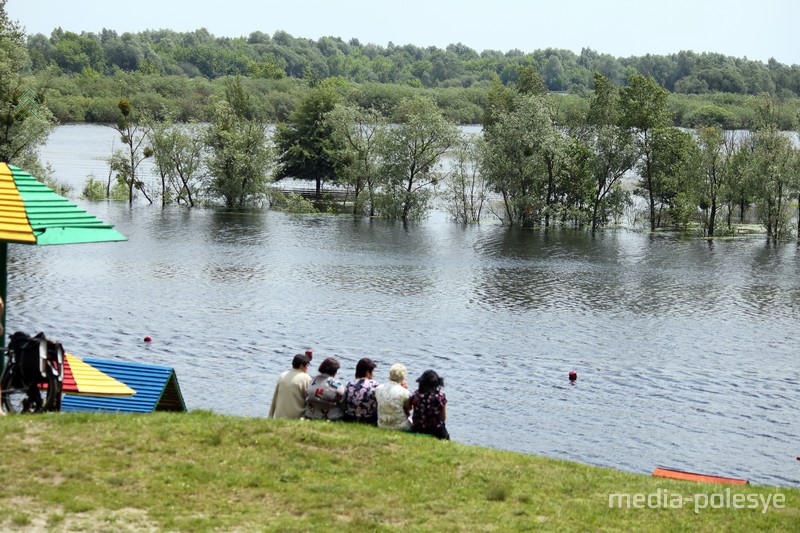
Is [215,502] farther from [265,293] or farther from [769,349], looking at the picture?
[265,293]

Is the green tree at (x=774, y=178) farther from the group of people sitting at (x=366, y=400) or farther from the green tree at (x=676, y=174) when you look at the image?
the group of people sitting at (x=366, y=400)

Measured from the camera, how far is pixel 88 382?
18.0m

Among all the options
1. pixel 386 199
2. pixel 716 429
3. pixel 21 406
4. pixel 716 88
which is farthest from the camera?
pixel 716 88

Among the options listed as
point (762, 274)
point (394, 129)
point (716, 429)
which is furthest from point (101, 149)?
point (716, 429)

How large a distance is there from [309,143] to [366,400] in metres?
88.4

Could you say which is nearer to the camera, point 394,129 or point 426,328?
point 426,328

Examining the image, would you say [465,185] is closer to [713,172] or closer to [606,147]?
[606,147]

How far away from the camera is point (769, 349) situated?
40250 mm

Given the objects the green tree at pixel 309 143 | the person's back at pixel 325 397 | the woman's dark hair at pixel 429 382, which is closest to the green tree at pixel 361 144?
the green tree at pixel 309 143

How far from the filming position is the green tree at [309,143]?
102750 mm

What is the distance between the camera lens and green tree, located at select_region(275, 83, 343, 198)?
102750 mm

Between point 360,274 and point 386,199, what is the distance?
A: 30203 millimetres

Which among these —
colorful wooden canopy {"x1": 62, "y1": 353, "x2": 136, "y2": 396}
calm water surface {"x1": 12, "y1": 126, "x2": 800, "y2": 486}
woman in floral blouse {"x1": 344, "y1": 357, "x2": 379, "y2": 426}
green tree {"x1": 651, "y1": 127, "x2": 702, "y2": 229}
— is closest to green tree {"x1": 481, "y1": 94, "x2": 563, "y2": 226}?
green tree {"x1": 651, "y1": 127, "x2": 702, "y2": 229}

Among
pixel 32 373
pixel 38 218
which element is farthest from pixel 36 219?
pixel 32 373
